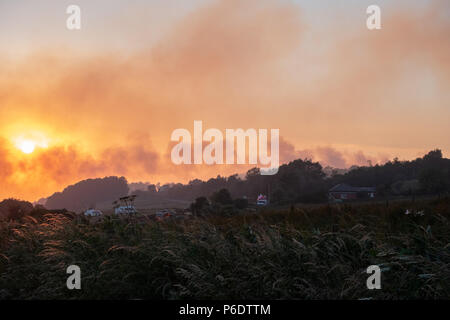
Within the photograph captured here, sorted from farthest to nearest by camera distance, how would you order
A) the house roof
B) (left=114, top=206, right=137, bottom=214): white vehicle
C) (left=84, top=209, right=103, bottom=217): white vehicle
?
the house roof, (left=84, top=209, right=103, bottom=217): white vehicle, (left=114, top=206, right=137, bottom=214): white vehicle

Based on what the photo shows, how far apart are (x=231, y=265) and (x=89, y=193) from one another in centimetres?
8061

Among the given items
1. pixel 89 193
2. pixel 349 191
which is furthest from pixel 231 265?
pixel 89 193

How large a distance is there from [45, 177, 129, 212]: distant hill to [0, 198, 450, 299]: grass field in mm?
71752

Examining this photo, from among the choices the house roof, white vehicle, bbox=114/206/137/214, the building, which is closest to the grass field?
white vehicle, bbox=114/206/137/214

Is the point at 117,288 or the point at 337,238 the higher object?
the point at 337,238

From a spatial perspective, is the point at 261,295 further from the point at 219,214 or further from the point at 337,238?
the point at 219,214

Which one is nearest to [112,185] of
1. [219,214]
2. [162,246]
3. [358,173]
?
[358,173]

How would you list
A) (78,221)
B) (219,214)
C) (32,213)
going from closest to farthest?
1. (78,221)
2. (219,214)
3. (32,213)

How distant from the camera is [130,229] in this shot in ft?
36.2

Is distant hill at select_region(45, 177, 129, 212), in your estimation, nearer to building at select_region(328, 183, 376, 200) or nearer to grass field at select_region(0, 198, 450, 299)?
building at select_region(328, 183, 376, 200)

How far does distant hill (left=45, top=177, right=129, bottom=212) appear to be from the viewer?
82.7 m

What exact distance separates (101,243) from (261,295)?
4.35 m

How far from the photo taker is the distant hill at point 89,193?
82.7m

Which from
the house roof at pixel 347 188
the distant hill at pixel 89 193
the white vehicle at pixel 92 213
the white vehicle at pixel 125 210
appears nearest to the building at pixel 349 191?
the house roof at pixel 347 188
